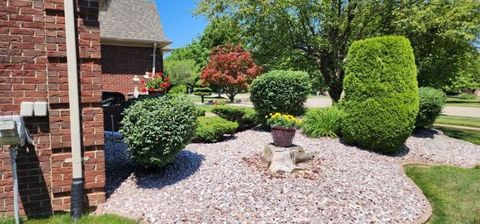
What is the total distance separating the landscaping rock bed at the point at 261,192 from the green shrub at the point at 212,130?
20.5 inches

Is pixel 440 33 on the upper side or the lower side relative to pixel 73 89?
upper

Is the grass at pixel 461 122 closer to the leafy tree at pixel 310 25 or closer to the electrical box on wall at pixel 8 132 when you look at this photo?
the leafy tree at pixel 310 25

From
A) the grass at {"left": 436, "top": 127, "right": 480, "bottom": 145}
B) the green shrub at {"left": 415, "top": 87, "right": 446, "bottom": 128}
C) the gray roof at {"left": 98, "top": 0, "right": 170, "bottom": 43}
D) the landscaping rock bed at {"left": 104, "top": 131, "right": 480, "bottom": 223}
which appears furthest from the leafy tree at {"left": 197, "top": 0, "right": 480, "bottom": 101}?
the landscaping rock bed at {"left": 104, "top": 131, "right": 480, "bottom": 223}

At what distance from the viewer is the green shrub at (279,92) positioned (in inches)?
299

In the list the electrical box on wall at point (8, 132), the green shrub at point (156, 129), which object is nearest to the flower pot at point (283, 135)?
the green shrub at point (156, 129)

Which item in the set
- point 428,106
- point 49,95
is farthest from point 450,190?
point 49,95

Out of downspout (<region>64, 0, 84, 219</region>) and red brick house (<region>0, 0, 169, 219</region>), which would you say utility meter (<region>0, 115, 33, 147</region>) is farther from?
downspout (<region>64, 0, 84, 219</region>)

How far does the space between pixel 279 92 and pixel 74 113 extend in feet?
15.7

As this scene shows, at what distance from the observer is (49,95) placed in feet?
12.2

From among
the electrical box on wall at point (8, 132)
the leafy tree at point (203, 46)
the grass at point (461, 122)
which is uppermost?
the leafy tree at point (203, 46)

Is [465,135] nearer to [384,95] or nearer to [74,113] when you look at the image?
[384,95]

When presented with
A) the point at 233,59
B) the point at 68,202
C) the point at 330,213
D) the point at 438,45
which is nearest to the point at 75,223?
the point at 68,202

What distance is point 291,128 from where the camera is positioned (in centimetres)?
530

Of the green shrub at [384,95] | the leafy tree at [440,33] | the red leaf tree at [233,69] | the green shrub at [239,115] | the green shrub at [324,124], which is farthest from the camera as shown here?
the red leaf tree at [233,69]
